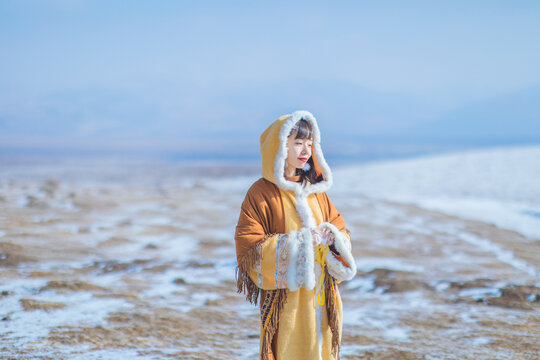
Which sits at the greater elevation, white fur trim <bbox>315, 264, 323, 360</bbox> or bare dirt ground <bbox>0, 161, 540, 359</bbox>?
white fur trim <bbox>315, 264, 323, 360</bbox>

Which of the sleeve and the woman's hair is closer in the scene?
the sleeve

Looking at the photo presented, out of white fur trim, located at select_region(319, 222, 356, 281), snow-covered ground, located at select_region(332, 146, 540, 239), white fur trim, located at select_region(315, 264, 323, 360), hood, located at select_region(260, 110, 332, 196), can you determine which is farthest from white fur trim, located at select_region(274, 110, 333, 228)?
snow-covered ground, located at select_region(332, 146, 540, 239)

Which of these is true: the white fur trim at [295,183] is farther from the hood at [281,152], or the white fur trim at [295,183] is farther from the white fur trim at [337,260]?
the white fur trim at [337,260]

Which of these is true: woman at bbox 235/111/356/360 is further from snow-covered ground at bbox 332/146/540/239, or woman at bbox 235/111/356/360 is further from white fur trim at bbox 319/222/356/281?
snow-covered ground at bbox 332/146/540/239

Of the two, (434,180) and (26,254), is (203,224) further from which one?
(434,180)

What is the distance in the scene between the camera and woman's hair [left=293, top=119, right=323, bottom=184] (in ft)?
8.45

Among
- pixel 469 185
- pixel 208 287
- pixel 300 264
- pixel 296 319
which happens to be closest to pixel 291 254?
pixel 300 264

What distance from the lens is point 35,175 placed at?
2023 cm

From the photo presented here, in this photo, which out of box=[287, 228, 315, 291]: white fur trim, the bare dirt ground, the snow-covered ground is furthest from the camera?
the snow-covered ground

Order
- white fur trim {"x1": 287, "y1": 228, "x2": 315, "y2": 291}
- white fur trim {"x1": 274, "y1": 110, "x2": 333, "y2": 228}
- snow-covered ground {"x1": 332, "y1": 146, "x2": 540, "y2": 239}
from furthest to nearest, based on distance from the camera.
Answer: snow-covered ground {"x1": 332, "y1": 146, "x2": 540, "y2": 239}
white fur trim {"x1": 274, "y1": 110, "x2": 333, "y2": 228}
white fur trim {"x1": 287, "y1": 228, "x2": 315, "y2": 291}

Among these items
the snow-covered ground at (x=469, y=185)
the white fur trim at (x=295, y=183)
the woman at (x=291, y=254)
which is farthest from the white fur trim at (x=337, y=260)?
the snow-covered ground at (x=469, y=185)

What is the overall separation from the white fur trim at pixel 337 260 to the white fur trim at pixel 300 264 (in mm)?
128

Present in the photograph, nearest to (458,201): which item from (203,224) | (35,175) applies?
(203,224)

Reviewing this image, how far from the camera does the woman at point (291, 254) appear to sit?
94.7 inches
